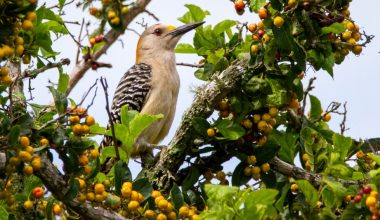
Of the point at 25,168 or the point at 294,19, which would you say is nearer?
the point at 25,168

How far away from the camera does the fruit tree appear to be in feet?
16.0

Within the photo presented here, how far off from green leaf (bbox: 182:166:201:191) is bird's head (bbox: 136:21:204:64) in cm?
387

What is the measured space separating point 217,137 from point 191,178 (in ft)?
1.37

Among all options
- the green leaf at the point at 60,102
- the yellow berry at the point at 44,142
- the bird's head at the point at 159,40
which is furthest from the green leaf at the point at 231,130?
the bird's head at the point at 159,40

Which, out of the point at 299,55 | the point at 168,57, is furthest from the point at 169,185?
the point at 168,57

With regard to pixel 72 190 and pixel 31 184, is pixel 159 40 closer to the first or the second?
pixel 31 184

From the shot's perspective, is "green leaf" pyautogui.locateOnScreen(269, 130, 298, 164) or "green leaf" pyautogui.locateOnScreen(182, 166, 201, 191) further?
"green leaf" pyautogui.locateOnScreen(182, 166, 201, 191)

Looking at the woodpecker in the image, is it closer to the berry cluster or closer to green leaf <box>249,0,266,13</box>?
the berry cluster

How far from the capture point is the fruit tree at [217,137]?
4.86m

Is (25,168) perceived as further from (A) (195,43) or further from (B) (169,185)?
(A) (195,43)

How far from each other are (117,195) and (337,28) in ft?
5.60

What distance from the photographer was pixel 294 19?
19.1 feet

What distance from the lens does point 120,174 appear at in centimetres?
579

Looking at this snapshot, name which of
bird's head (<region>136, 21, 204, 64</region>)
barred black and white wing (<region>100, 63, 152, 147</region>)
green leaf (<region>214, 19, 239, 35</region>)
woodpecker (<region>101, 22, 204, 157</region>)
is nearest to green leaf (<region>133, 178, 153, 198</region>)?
green leaf (<region>214, 19, 239, 35</region>)
